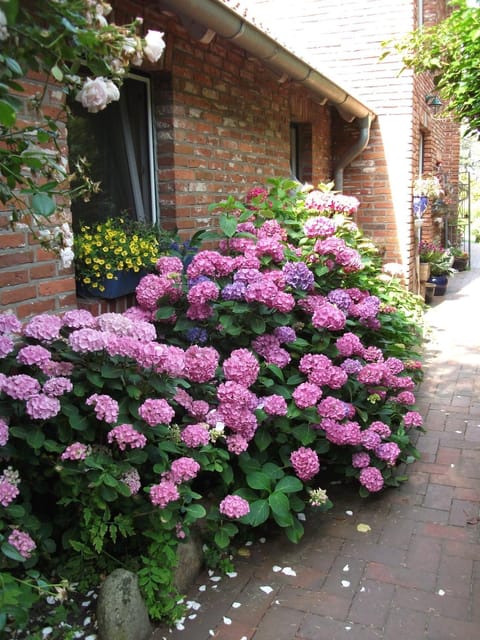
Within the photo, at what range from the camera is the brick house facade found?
3.55 meters

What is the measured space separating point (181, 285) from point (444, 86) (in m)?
3.04

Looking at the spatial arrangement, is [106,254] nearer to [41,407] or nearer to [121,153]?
[121,153]

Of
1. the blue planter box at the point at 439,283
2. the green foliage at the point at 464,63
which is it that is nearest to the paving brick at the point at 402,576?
the green foliage at the point at 464,63

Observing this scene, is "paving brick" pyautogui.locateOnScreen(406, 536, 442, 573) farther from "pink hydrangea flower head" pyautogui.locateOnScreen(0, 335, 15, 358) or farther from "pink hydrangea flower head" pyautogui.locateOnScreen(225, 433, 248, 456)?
"pink hydrangea flower head" pyautogui.locateOnScreen(0, 335, 15, 358)

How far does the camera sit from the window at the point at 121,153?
3.93 m

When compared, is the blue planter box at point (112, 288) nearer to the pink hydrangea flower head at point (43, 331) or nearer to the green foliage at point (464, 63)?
the pink hydrangea flower head at point (43, 331)

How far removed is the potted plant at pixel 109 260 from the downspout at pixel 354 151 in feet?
16.4

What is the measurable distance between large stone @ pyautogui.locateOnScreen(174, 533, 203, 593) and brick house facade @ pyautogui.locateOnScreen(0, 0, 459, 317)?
128 cm

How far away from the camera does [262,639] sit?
2457 mm

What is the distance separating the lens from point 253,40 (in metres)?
4.21

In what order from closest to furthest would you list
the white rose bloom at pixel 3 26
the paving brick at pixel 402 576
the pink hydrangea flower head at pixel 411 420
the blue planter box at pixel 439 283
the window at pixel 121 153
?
the white rose bloom at pixel 3 26 → the paving brick at pixel 402 576 → the pink hydrangea flower head at pixel 411 420 → the window at pixel 121 153 → the blue planter box at pixel 439 283

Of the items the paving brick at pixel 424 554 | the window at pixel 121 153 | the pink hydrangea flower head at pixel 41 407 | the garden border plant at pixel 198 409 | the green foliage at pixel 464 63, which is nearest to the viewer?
the pink hydrangea flower head at pixel 41 407

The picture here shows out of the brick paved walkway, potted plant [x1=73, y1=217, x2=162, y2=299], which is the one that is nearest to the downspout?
the brick paved walkway

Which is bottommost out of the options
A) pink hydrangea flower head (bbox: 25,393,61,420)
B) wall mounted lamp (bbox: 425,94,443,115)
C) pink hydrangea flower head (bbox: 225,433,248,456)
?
pink hydrangea flower head (bbox: 225,433,248,456)
